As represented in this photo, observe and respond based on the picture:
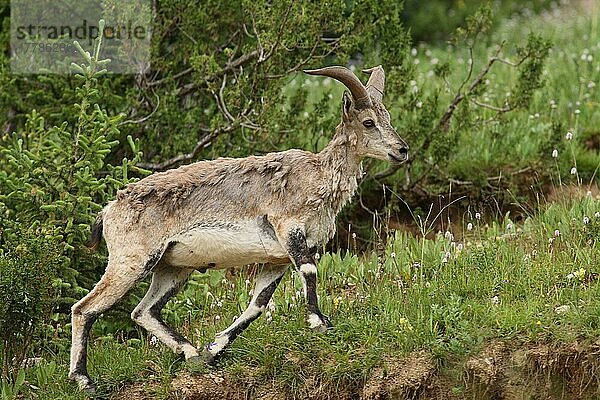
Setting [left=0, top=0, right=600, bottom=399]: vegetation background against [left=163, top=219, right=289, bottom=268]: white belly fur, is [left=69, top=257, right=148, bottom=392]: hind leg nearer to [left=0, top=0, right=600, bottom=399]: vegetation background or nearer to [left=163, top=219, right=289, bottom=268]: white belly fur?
[left=0, top=0, right=600, bottom=399]: vegetation background

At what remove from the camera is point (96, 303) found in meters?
7.81

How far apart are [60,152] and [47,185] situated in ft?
0.90

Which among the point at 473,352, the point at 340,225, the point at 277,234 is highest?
the point at 277,234

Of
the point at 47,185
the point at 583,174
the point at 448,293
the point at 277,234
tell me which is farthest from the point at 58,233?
the point at 583,174

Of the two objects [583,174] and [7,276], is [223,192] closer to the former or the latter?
[7,276]

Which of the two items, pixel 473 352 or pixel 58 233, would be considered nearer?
pixel 473 352

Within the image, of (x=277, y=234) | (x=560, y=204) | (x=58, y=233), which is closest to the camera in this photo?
(x=277, y=234)

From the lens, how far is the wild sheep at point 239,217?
754 centimetres

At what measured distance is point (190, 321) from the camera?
9125 millimetres

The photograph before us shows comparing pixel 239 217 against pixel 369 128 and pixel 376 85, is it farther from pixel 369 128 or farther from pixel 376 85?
pixel 376 85

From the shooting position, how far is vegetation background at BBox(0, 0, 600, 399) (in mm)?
7805

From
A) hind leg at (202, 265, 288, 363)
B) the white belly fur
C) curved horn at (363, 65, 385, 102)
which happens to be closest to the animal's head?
curved horn at (363, 65, 385, 102)

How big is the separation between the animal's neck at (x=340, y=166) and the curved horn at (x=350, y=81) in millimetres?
216

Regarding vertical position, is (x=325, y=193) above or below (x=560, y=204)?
above
